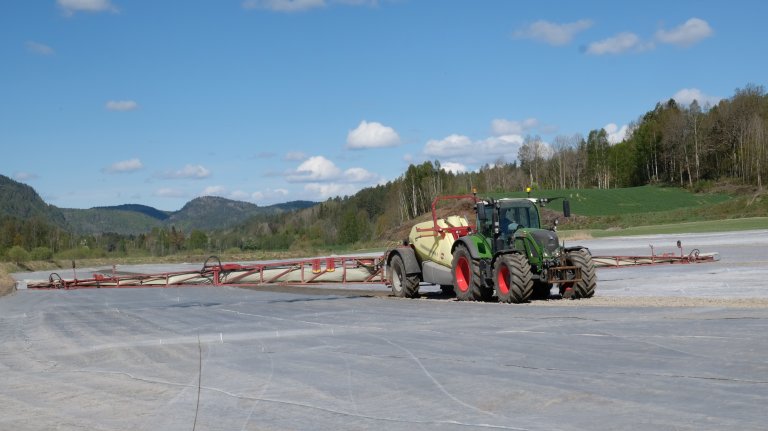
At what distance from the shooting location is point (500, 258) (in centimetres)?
2061

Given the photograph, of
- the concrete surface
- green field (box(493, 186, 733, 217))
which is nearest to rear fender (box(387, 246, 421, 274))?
the concrete surface

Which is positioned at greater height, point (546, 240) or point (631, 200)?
point (631, 200)

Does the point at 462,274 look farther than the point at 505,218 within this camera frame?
Yes

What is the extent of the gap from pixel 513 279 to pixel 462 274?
2.91 m

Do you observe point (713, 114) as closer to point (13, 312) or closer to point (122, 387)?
point (13, 312)

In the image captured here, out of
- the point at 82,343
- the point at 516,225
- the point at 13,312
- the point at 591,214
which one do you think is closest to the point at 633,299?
the point at 516,225

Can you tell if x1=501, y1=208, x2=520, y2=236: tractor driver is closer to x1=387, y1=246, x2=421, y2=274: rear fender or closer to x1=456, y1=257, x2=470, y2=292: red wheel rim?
x1=456, y1=257, x2=470, y2=292: red wheel rim

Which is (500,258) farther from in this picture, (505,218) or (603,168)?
(603,168)

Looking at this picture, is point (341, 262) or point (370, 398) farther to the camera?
point (341, 262)

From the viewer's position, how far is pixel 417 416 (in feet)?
26.7

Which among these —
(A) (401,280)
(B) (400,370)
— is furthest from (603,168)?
(B) (400,370)

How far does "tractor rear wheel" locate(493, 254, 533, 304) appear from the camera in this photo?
19.8 meters

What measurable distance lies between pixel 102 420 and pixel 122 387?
2.00 m

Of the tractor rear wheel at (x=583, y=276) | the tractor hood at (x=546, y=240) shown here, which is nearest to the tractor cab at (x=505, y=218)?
the tractor hood at (x=546, y=240)
